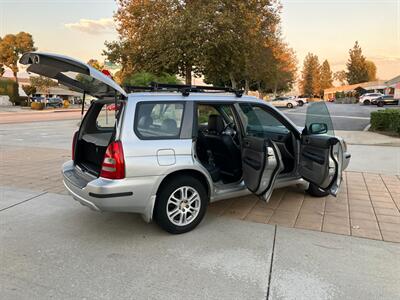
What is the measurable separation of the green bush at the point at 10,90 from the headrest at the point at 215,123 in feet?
175

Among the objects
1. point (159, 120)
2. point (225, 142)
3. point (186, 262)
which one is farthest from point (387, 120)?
point (186, 262)

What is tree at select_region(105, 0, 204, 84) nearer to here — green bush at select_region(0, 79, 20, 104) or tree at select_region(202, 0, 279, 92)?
tree at select_region(202, 0, 279, 92)

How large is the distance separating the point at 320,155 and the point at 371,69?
4005 inches

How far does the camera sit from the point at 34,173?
22.1ft

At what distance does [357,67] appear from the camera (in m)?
87.4

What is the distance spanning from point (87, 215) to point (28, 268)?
1370mm

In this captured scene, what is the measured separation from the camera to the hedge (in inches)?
499

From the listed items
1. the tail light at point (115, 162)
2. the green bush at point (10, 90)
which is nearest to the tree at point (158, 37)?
the tail light at point (115, 162)

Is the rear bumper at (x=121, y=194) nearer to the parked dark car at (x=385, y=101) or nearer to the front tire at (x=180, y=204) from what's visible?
the front tire at (x=180, y=204)

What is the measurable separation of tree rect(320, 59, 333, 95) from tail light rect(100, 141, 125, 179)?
10323cm

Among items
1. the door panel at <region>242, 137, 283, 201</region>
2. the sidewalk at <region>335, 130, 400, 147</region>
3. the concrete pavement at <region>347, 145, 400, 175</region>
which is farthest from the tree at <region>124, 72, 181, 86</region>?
the door panel at <region>242, 137, 283, 201</region>

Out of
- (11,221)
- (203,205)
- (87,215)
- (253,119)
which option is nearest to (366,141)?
(253,119)

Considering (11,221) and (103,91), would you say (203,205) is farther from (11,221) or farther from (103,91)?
(11,221)

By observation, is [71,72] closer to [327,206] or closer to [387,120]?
[327,206]
